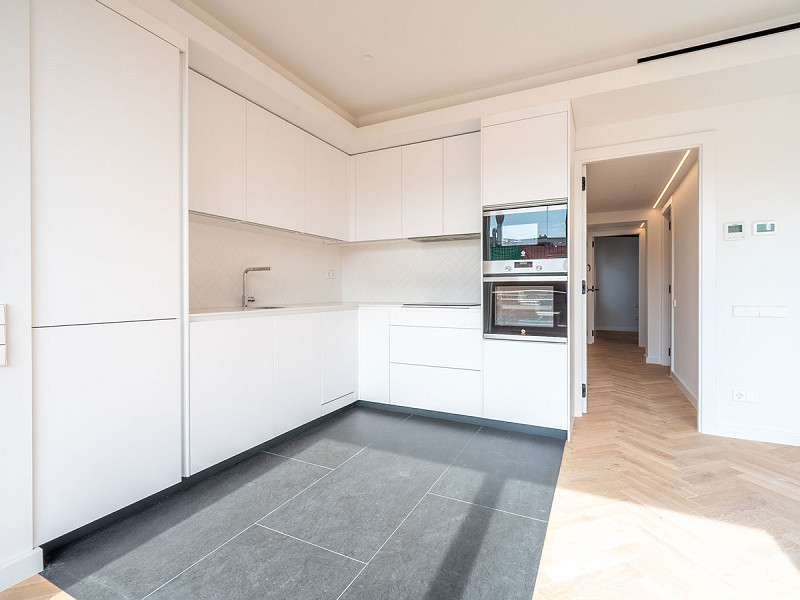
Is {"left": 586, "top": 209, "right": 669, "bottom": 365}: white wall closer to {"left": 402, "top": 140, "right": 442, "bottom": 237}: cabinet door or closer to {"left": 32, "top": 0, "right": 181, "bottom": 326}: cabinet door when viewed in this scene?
{"left": 402, "top": 140, "right": 442, "bottom": 237}: cabinet door

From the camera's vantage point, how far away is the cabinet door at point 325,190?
3299 millimetres

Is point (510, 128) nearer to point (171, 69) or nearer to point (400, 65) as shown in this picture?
point (400, 65)

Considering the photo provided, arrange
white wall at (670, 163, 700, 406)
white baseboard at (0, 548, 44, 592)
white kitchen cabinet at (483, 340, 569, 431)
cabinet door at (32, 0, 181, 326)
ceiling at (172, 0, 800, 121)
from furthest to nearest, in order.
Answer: white wall at (670, 163, 700, 406)
white kitchen cabinet at (483, 340, 569, 431)
ceiling at (172, 0, 800, 121)
cabinet door at (32, 0, 181, 326)
white baseboard at (0, 548, 44, 592)

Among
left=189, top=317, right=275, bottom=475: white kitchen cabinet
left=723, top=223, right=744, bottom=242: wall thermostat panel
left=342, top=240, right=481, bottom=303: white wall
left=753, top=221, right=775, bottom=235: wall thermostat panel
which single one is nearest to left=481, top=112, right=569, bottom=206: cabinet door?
left=342, top=240, right=481, bottom=303: white wall

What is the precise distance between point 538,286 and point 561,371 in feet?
2.08

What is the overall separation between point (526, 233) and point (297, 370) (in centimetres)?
198

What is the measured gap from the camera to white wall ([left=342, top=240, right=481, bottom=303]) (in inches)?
146

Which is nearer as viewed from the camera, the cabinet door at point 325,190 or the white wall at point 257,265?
the white wall at point 257,265

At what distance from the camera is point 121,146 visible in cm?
178

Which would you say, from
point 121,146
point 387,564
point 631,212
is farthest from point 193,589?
point 631,212

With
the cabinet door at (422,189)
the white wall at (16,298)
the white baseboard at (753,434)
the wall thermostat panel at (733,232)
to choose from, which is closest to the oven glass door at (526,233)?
the cabinet door at (422,189)

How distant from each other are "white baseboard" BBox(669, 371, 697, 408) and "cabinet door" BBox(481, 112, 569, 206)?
8.24ft

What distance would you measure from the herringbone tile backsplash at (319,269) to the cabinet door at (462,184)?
1.21 feet

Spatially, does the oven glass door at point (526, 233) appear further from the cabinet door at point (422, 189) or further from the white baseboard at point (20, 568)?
the white baseboard at point (20, 568)
